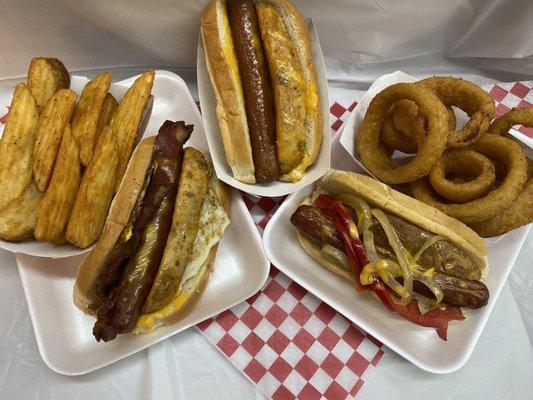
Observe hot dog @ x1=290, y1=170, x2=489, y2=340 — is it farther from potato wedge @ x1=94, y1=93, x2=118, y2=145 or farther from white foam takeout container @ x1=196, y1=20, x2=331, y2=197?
potato wedge @ x1=94, y1=93, x2=118, y2=145

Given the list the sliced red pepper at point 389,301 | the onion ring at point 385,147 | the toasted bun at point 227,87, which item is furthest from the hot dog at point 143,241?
the onion ring at point 385,147

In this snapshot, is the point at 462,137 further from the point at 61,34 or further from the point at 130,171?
the point at 61,34

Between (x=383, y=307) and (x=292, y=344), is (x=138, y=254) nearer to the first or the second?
(x=292, y=344)

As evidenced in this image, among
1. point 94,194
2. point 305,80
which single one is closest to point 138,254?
point 94,194

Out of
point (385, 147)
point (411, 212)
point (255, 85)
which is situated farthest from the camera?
point (385, 147)

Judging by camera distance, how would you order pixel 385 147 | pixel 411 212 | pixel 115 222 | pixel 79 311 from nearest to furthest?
pixel 115 222 < pixel 411 212 < pixel 79 311 < pixel 385 147

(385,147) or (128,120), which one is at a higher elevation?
(128,120)

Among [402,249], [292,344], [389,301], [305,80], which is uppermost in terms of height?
→ [305,80]
